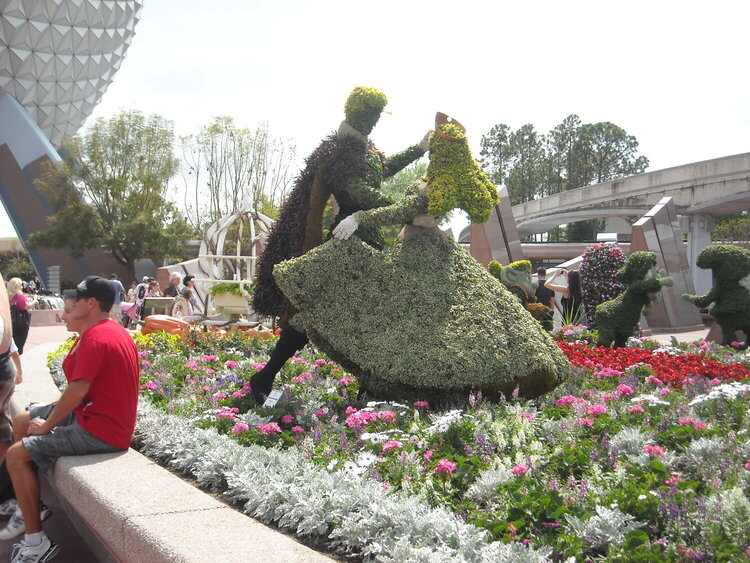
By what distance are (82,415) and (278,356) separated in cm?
176

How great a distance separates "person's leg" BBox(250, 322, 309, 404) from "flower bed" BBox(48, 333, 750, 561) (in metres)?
0.17

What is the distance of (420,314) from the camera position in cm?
489

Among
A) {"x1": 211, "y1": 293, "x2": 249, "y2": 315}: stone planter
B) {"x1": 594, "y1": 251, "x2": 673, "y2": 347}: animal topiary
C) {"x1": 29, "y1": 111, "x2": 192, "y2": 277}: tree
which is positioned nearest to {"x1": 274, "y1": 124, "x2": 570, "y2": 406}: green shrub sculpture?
{"x1": 594, "y1": 251, "x2": 673, "y2": 347}: animal topiary

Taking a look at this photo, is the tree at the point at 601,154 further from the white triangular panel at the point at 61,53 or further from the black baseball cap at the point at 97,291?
the black baseball cap at the point at 97,291

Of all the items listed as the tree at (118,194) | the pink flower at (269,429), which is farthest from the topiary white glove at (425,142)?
the tree at (118,194)

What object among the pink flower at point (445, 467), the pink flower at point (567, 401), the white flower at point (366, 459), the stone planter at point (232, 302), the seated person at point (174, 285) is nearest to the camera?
the pink flower at point (445, 467)

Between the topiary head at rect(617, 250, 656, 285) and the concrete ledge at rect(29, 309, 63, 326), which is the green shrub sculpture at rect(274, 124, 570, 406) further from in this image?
the concrete ledge at rect(29, 309, 63, 326)

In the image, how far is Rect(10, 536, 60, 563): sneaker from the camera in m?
3.47

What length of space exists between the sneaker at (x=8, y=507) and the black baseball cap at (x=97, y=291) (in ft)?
4.72

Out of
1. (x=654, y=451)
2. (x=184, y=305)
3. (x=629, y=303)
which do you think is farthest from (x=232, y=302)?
(x=654, y=451)

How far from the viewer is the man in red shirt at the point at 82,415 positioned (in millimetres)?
3662

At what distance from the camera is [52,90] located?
3856cm

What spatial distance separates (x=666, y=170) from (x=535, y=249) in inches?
315

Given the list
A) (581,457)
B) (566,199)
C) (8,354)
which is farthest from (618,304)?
(566,199)
